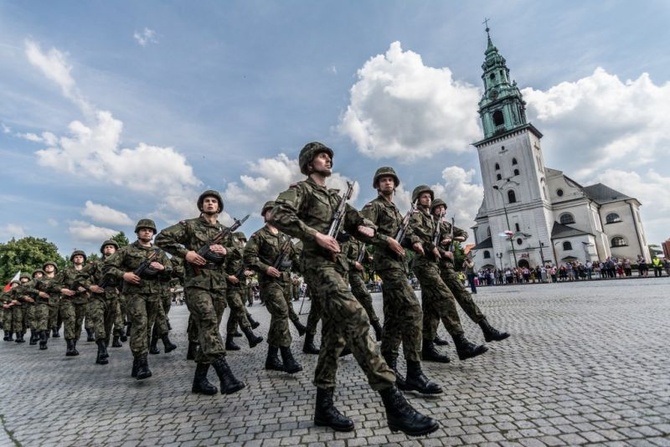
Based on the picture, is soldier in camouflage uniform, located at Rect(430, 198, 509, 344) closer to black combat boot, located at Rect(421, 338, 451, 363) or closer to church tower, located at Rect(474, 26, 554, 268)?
black combat boot, located at Rect(421, 338, 451, 363)

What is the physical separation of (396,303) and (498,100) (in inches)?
2665

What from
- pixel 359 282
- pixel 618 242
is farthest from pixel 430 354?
pixel 618 242

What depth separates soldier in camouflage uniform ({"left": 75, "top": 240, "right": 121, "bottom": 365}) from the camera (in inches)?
303

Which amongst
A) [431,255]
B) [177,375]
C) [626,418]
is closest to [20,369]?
[177,375]

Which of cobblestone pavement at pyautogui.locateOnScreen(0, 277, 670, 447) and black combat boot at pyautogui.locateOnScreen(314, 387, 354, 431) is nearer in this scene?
cobblestone pavement at pyautogui.locateOnScreen(0, 277, 670, 447)

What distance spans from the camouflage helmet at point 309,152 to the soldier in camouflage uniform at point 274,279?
134cm

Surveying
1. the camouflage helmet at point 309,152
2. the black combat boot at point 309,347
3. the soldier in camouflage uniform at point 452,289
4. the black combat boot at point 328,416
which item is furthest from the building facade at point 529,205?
the black combat boot at point 328,416

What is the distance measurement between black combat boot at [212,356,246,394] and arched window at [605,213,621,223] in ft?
250

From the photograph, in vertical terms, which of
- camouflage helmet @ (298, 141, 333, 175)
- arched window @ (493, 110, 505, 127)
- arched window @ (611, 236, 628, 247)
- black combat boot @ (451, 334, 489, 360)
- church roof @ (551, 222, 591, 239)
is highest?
arched window @ (493, 110, 505, 127)

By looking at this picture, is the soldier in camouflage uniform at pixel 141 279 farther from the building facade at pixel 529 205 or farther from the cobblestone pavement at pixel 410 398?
the building facade at pixel 529 205

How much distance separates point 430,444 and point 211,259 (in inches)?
141

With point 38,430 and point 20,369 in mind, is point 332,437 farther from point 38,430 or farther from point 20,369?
point 20,369

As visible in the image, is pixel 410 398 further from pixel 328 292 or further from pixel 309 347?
pixel 309 347

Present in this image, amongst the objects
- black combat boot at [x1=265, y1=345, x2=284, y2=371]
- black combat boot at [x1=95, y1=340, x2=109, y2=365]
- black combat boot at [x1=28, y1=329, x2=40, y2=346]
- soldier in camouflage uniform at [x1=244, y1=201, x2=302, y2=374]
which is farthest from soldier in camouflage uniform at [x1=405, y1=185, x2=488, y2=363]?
black combat boot at [x1=28, y1=329, x2=40, y2=346]
